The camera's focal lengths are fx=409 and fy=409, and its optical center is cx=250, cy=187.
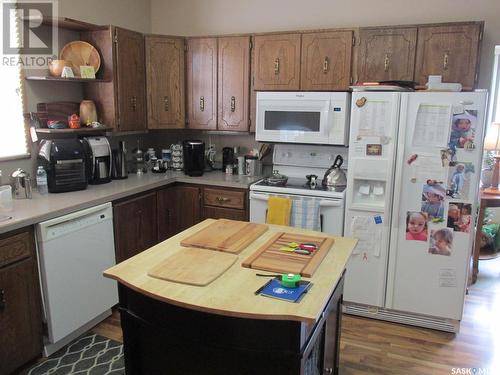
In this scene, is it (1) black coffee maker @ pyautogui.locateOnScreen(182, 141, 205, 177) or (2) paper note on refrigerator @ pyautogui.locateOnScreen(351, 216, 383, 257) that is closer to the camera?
(2) paper note on refrigerator @ pyautogui.locateOnScreen(351, 216, 383, 257)

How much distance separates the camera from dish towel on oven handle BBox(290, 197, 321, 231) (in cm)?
319

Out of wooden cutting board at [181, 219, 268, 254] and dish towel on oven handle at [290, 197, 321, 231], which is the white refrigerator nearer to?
dish towel on oven handle at [290, 197, 321, 231]

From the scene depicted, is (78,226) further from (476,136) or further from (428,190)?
(476,136)

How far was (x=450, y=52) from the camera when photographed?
→ 305cm

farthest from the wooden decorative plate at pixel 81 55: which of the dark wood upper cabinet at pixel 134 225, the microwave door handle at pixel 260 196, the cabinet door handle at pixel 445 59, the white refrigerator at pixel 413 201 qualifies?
the cabinet door handle at pixel 445 59

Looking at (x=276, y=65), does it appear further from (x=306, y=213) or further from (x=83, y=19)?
(x=83, y=19)

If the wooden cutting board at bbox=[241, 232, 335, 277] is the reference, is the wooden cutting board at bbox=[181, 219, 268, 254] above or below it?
above

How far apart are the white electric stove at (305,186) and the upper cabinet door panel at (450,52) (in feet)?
3.17

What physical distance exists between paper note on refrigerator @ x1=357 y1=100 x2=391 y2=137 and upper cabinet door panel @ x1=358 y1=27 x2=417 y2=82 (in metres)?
0.47

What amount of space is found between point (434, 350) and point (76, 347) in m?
2.40

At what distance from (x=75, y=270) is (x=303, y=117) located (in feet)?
6.78

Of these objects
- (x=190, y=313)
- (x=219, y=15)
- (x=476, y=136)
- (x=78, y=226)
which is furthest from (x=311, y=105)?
(x=190, y=313)

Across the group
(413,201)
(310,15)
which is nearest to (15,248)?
(413,201)

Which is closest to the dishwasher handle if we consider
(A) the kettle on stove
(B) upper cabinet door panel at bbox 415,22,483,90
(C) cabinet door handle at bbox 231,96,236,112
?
(C) cabinet door handle at bbox 231,96,236,112
